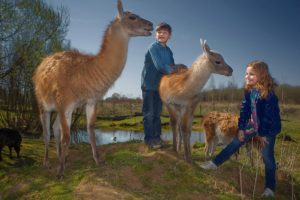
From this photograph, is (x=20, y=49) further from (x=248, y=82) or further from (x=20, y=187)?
(x=248, y=82)

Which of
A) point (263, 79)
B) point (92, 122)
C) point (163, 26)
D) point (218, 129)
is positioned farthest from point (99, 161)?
point (218, 129)

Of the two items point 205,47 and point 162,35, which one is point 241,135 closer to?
point 205,47

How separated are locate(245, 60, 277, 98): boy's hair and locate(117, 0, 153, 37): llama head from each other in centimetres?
254

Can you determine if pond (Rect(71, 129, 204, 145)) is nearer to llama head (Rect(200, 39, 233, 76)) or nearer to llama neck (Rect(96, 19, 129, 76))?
llama head (Rect(200, 39, 233, 76))

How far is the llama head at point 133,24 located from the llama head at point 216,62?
1.43 metres

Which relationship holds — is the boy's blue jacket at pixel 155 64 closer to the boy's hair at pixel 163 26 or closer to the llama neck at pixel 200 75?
the boy's hair at pixel 163 26

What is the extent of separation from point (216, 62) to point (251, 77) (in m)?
0.87

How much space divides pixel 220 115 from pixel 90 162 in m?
5.53

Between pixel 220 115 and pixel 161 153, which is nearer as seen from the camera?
pixel 161 153

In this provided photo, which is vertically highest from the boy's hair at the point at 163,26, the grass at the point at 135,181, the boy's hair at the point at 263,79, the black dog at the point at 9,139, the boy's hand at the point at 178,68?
the boy's hair at the point at 163,26

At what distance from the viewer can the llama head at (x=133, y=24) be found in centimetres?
750

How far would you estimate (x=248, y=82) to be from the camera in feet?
25.2

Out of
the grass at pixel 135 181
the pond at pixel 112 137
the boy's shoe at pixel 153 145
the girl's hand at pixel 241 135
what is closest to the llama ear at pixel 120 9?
the grass at pixel 135 181

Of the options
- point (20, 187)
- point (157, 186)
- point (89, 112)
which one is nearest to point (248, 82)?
point (157, 186)
